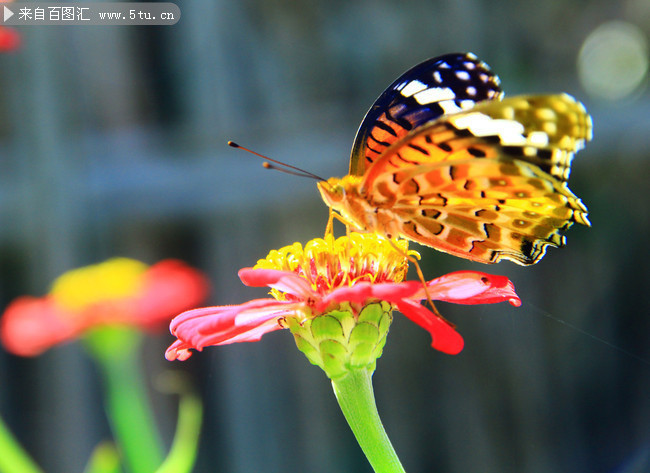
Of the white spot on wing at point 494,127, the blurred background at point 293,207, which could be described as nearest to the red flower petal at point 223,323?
the white spot on wing at point 494,127

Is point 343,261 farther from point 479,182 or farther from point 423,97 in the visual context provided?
point 423,97

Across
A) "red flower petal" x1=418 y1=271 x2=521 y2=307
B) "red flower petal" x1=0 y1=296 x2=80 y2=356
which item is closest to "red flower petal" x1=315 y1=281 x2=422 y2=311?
"red flower petal" x1=418 y1=271 x2=521 y2=307

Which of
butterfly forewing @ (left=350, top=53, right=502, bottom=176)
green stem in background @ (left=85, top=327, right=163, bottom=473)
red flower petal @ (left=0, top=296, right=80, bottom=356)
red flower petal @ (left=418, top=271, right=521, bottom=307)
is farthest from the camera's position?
red flower petal @ (left=0, top=296, right=80, bottom=356)

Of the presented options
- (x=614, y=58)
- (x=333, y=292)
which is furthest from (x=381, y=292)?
(x=614, y=58)

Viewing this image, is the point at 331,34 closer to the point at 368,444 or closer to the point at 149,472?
the point at 149,472

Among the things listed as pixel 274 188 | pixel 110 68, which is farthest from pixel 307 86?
pixel 110 68

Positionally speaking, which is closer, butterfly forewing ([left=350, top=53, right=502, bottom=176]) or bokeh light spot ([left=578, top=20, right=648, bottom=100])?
butterfly forewing ([left=350, top=53, right=502, bottom=176])

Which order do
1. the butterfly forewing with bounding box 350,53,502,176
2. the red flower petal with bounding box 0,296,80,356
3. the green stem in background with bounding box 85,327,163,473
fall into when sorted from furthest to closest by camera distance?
the red flower petal with bounding box 0,296,80,356, the green stem in background with bounding box 85,327,163,473, the butterfly forewing with bounding box 350,53,502,176

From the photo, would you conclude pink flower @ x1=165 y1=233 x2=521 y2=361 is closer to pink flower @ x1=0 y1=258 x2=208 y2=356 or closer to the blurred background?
pink flower @ x1=0 y1=258 x2=208 y2=356
